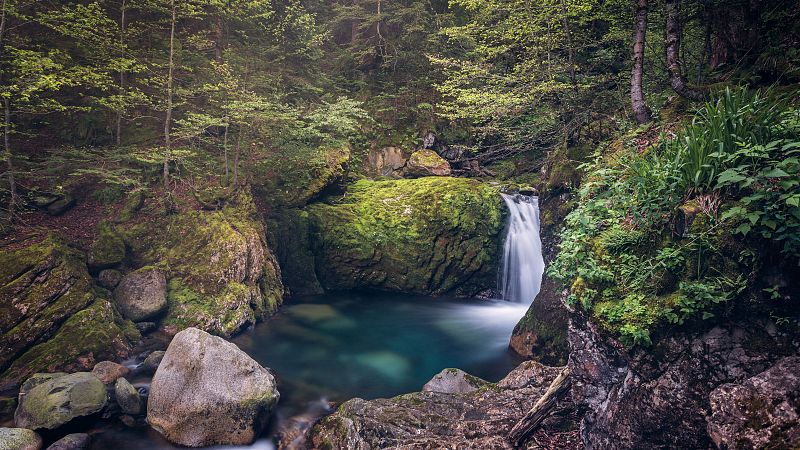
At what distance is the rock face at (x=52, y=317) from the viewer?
7.54m

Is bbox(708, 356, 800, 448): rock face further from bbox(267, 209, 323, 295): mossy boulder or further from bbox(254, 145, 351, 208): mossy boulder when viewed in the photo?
bbox(254, 145, 351, 208): mossy boulder

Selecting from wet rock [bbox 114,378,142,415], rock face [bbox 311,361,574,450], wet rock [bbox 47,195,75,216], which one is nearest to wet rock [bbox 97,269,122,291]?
wet rock [bbox 47,195,75,216]

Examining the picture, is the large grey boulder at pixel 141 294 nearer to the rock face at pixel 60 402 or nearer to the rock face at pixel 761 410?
the rock face at pixel 60 402

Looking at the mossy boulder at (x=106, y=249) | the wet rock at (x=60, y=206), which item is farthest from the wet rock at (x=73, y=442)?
the wet rock at (x=60, y=206)

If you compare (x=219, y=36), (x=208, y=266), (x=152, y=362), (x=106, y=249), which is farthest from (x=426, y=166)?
(x=152, y=362)

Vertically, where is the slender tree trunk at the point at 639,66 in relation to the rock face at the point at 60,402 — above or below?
above

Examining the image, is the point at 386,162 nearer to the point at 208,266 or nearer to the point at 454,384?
the point at 208,266

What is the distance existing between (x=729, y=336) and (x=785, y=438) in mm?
927

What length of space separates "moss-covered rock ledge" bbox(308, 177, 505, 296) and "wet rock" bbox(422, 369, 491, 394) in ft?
22.0

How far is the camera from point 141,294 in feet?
31.6

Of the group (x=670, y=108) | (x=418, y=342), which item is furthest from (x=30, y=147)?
(x=670, y=108)

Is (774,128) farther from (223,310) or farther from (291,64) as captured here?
(291,64)

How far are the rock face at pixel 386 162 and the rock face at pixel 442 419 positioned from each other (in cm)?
1151

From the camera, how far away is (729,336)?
12.7ft
